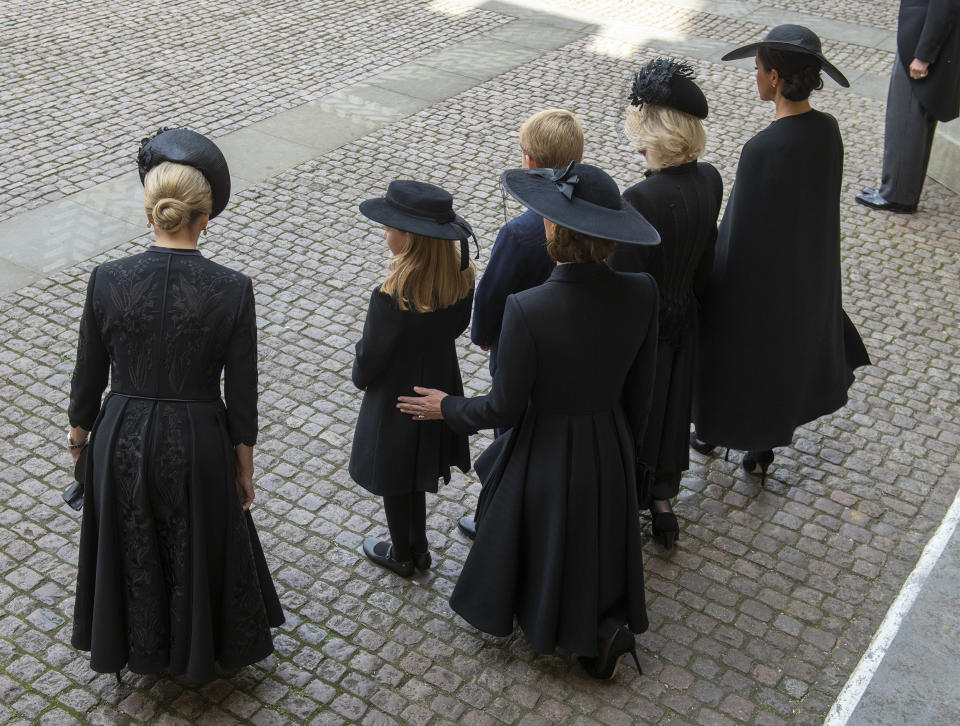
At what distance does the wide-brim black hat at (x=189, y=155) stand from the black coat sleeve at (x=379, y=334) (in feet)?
2.35

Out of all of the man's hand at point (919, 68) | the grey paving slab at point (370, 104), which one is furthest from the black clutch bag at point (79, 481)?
the man's hand at point (919, 68)

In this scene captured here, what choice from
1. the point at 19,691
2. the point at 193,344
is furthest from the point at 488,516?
the point at 19,691

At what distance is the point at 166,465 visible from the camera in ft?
11.8

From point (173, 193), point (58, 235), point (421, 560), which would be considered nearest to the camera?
point (173, 193)

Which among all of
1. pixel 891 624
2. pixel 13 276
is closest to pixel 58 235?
pixel 13 276

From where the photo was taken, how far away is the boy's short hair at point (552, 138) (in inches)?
167

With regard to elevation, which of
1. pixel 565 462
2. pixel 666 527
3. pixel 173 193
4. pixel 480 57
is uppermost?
pixel 173 193

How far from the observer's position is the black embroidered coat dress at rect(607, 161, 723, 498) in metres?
4.32

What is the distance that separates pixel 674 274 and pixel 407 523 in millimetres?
1530

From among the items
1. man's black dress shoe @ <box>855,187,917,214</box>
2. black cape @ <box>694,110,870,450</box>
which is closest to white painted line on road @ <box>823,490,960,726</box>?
black cape @ <box>694,110,870,450</box>

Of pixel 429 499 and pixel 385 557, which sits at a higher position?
pixel 385 557

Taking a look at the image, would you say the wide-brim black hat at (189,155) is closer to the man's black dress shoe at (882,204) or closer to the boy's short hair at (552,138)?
the boy's short hair at (552,138)

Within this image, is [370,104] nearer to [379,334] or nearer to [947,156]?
[947,156]

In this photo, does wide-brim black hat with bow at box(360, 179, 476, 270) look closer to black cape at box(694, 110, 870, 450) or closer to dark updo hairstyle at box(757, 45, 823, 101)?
black cape at box(694, 110, 870, 450)
